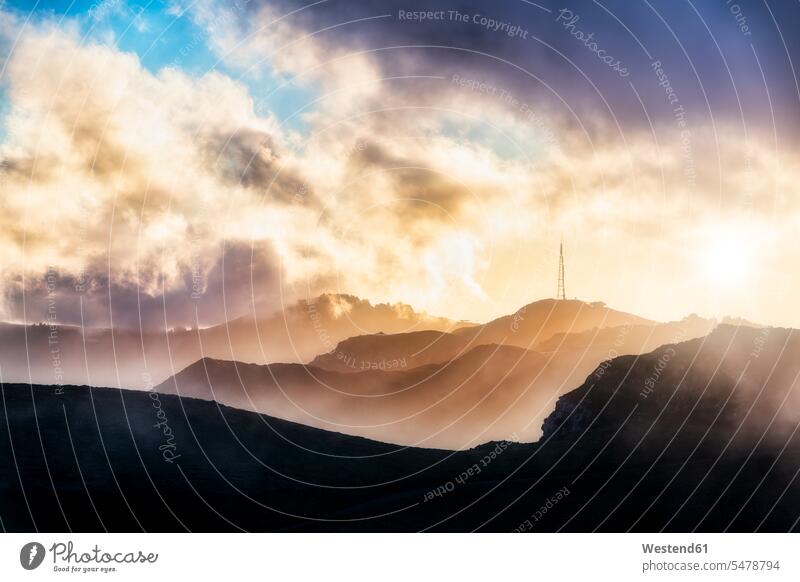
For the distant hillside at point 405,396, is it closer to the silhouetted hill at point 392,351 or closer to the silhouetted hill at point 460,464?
the silhouetted hill at point 392,351

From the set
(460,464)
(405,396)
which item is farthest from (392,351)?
(460,464)

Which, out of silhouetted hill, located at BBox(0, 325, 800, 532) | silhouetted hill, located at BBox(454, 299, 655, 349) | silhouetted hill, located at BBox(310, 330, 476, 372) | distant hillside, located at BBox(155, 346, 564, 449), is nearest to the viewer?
silhouetted hill, located at BBox(0, 325, 800, 532)

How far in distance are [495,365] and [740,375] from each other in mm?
13041

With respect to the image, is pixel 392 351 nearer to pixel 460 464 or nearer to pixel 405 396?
pixel 405 396

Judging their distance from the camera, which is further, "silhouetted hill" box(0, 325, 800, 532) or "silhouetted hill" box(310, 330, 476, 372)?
"silhouetted hill" box(310, 330, 476, 372)

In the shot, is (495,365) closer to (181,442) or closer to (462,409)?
(462,409)

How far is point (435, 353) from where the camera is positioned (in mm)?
42219

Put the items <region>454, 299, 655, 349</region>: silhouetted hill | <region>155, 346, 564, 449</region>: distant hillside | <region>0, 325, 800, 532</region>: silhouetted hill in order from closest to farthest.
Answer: <region>0, 325, 800, 532</region>: silhouetted hill, <region>454, 299, 655, 349</region>: silhouetted hill, <region>155, 346, 564, 449</region>: distant hillside

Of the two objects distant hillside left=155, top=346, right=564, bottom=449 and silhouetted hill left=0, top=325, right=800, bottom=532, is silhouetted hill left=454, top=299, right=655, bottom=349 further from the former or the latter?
silhouetted hill left=0, top=325, right=800, bottom=532

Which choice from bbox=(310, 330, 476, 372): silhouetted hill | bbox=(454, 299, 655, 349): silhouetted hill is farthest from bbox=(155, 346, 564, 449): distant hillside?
bbox=(454, 299, 655, 349): silhouetted hill

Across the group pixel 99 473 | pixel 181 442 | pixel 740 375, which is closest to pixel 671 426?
pixel 740 375

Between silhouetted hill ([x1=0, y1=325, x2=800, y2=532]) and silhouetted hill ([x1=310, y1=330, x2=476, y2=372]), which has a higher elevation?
silhouetted hill ([x1=310, y1=330, x2=476, y2=372])

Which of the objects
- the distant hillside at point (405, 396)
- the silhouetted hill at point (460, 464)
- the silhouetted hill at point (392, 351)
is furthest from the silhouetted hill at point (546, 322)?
the silhouetted hill at point (460, 464)
